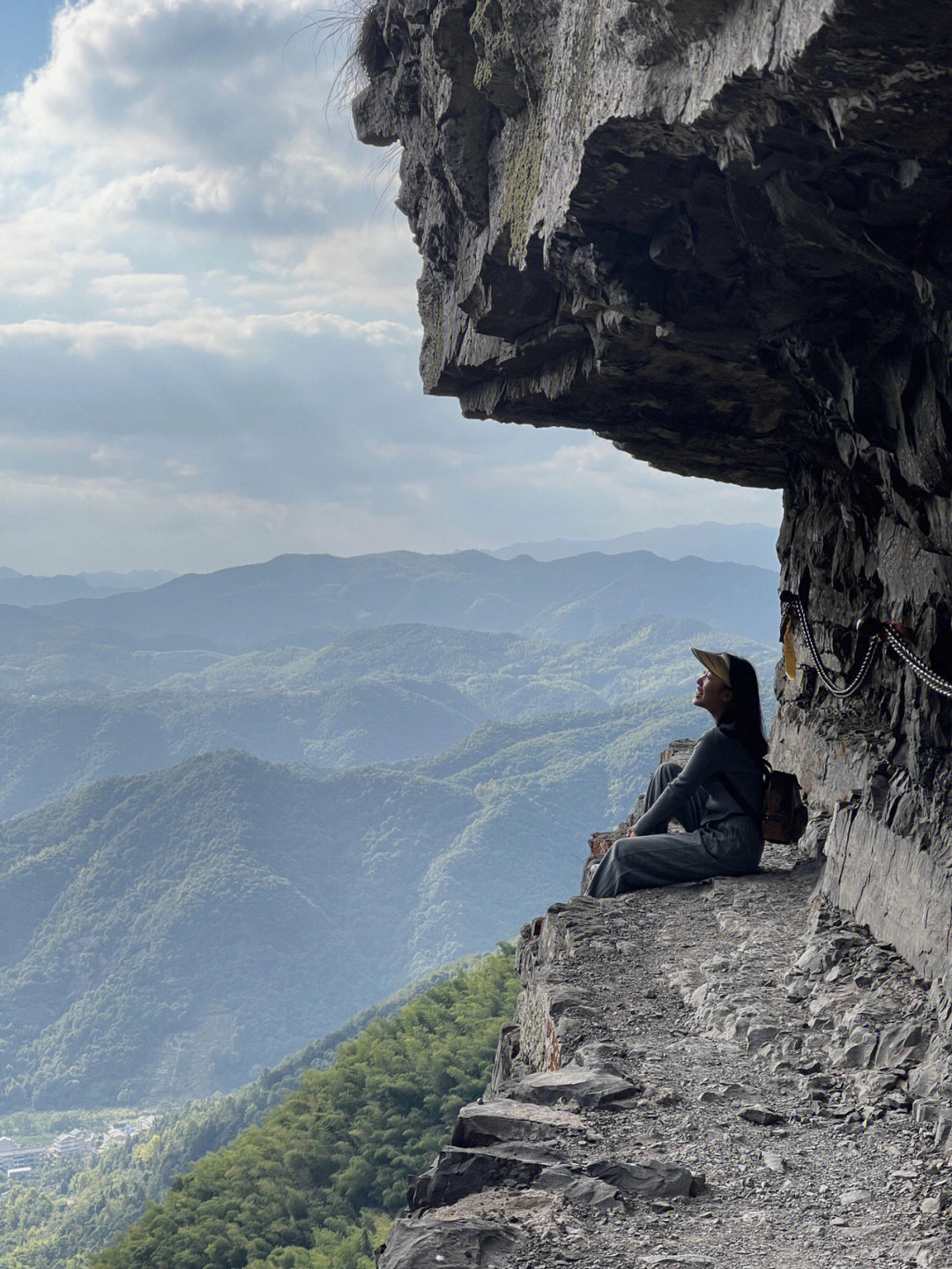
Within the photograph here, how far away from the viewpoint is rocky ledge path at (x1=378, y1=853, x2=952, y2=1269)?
369 cm

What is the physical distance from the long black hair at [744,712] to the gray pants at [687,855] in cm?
51

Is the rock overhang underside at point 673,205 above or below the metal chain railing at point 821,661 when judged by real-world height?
above

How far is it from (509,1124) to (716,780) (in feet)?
Result: 11.7

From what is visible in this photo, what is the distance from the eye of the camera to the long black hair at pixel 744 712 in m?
7.50

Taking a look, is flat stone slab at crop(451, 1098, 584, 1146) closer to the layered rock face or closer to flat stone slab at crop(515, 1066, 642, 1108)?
flat stone slab at crop(515, 1066, 642, 1108)

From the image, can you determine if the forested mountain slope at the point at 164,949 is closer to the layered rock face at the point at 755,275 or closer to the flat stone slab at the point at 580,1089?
the layered rock face at the point at 755,275

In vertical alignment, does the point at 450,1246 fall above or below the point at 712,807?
below

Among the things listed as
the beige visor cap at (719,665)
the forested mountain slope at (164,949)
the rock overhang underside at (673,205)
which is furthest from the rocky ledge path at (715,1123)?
the forested mountain slope at (164,949)

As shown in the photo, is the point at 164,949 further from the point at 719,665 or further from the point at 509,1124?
the point at 509,1124

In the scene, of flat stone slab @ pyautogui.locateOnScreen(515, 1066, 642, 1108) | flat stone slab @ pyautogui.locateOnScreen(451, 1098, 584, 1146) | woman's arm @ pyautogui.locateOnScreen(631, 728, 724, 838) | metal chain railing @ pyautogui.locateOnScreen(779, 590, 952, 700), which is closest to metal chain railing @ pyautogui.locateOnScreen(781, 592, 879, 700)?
metal chain railing @ pyautogui.locateOnScreen(779, 590, 952, 700)

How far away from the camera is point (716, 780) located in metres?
7.58

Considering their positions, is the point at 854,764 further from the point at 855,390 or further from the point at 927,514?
the point at 855,390

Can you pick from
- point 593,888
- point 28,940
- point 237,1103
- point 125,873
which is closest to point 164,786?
point 125,873

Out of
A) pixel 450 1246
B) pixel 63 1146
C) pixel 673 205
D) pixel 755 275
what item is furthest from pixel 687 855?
pixel 63 1146
